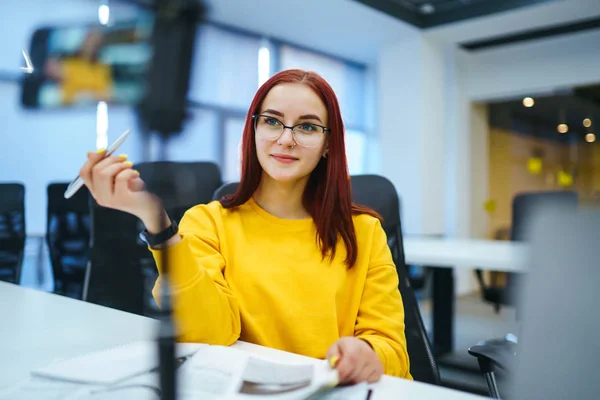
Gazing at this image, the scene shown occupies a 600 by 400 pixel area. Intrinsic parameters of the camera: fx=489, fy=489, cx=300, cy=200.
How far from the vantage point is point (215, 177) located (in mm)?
1781

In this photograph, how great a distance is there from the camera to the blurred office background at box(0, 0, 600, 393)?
423cm

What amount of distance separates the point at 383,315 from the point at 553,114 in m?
4.84

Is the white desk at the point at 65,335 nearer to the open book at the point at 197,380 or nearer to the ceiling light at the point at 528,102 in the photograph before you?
the open book at the point at 197,380

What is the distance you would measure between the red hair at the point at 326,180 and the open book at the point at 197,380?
0.42 metres

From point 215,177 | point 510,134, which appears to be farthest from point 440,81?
point 215,177

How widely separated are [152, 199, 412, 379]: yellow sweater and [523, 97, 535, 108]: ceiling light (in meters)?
4.62

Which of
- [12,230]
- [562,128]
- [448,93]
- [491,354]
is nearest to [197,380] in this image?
[491,354]

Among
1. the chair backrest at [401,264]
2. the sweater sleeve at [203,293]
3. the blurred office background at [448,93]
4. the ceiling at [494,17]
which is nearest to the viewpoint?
the sweater sleeve at [203,293]

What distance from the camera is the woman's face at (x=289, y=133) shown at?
A: 1.08 metres

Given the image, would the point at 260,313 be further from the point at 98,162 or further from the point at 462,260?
the point at 462,260

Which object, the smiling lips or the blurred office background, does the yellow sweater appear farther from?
the blurred office background

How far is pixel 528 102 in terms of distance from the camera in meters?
5.08

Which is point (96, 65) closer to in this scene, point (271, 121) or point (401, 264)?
point (271, 121)

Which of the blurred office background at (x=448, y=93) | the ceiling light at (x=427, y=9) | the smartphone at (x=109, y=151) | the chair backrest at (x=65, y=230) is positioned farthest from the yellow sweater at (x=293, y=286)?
the ceiling light at (x=427, y=9)
